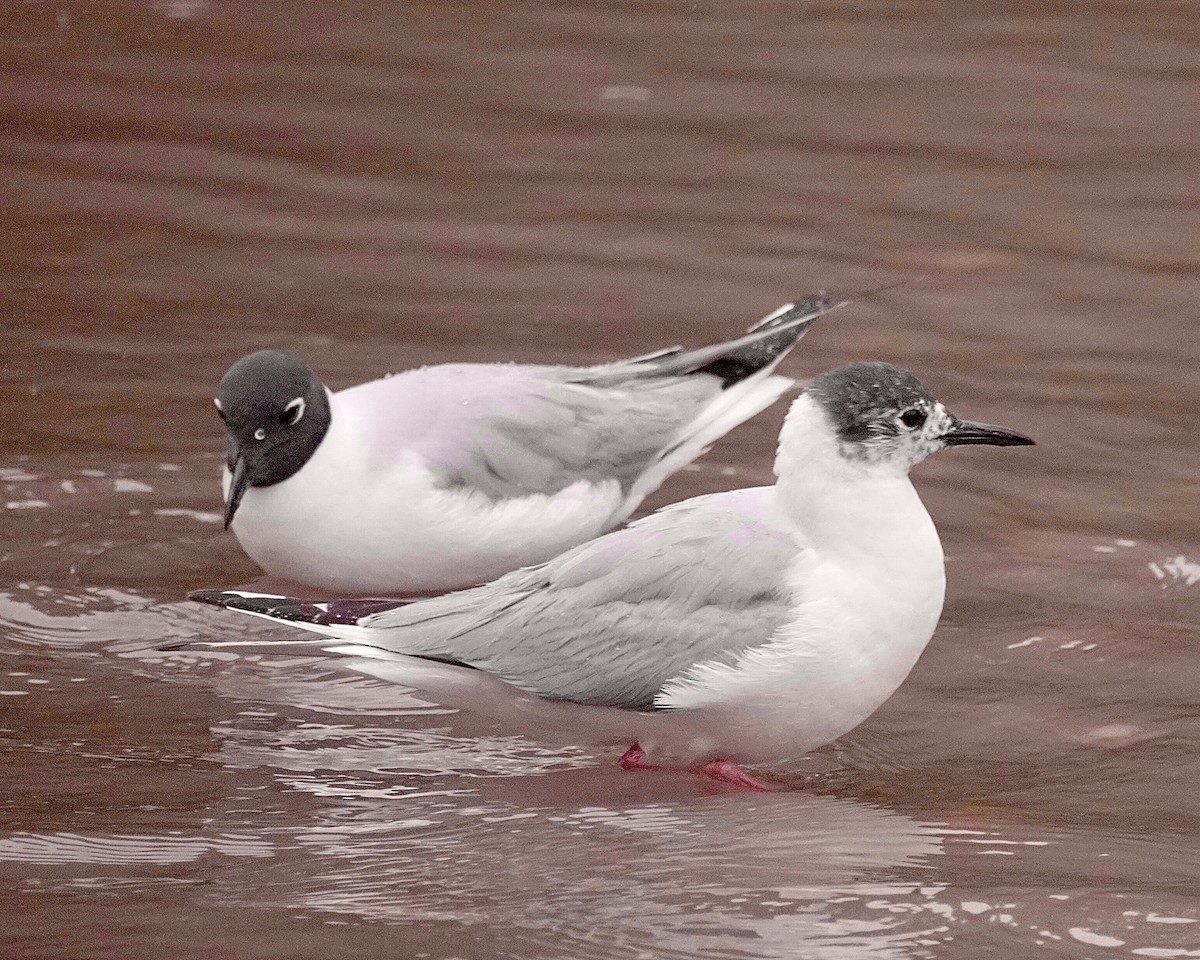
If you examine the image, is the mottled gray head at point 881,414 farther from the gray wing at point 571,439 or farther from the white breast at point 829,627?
the gray wing at point 571,439

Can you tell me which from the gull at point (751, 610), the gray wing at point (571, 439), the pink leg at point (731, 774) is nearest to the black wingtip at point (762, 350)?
the gray wing at point (571, 439)

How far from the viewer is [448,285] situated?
30.1 ft

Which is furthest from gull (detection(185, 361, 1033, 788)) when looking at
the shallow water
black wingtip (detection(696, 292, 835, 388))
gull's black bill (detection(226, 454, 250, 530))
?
black wingtip (detection(696, 292, 835, 388))

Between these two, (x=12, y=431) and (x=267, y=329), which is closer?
(x=12, y=431)

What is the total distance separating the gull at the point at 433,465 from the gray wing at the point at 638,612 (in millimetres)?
1083

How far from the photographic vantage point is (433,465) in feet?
22.9

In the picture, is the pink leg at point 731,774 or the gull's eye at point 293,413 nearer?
the pink leg at point 731,774

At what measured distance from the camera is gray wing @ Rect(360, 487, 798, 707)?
18.2 feet

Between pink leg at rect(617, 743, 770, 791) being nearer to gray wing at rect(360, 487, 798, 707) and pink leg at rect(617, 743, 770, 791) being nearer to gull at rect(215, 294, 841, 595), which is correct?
gray wing at rect(360, 487, 798, 707)

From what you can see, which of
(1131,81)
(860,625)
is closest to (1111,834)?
(860,625)

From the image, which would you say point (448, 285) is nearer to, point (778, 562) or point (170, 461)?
point (170, 461)

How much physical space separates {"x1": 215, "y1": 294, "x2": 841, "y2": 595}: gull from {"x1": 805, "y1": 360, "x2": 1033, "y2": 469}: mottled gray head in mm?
1577

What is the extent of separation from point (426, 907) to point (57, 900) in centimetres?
82

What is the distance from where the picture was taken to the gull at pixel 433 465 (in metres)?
6.89
